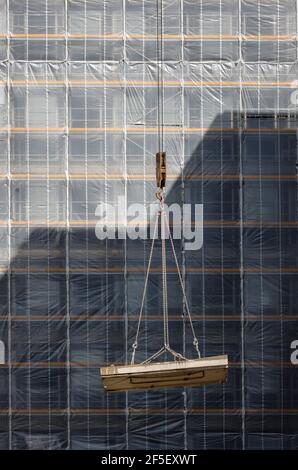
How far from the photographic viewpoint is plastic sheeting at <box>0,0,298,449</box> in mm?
26672

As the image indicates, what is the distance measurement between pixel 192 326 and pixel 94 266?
383 cm

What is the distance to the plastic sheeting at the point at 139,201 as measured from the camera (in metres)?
26.7

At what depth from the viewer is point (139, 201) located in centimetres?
2691

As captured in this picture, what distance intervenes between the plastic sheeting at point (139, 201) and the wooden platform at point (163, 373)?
20.8ft

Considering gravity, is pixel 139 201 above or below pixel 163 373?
above

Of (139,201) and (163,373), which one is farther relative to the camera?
(139,201)

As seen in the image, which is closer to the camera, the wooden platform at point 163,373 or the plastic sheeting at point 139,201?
the wooden platform at point 163,373

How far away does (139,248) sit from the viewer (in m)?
26.9

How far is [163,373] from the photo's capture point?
19844 mm

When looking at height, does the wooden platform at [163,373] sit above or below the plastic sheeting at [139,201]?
below

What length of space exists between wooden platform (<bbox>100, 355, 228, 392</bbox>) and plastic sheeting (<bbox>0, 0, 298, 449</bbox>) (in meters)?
6.33

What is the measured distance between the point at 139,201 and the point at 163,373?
843cm

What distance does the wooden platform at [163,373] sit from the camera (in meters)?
19.7

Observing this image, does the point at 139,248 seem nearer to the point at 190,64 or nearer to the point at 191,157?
the point at 191,157
